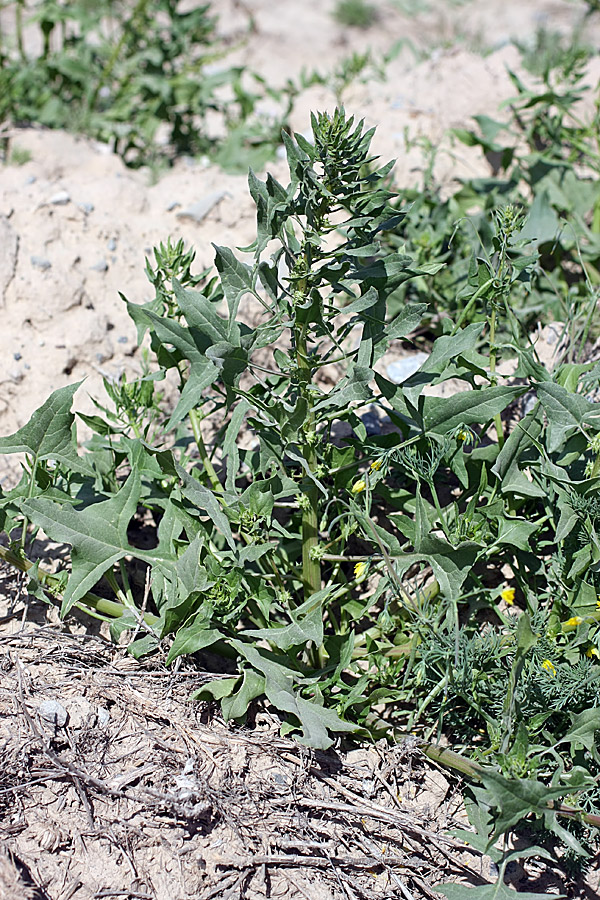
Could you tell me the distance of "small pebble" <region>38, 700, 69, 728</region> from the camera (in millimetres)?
2127

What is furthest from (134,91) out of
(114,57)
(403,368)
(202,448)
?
(202,448)

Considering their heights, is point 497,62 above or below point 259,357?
above

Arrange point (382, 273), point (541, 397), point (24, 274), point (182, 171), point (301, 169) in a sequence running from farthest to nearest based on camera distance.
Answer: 1. point (182, 171)
2. point (24, 274)
3. point (541, 397)
4. point (382, 273)
5. point (301, 169)

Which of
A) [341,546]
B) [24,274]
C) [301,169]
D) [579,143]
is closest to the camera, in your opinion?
[301,169]

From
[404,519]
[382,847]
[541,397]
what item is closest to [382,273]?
[541,397]

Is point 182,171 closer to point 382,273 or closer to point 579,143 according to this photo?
point 579,143

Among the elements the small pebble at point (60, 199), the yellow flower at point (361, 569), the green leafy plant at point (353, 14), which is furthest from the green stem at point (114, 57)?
the green leafy plant at point (353, 14)

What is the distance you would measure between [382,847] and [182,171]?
11.4ft

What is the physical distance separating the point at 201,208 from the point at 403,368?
1288mm

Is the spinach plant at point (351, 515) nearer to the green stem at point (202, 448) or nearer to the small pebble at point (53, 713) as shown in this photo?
the green stem at point (202, 448)

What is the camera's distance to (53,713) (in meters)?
2.13

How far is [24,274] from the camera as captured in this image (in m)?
3.25

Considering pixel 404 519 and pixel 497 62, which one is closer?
pixel 404 519

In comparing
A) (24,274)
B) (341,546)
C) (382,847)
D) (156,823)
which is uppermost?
(24,274)
